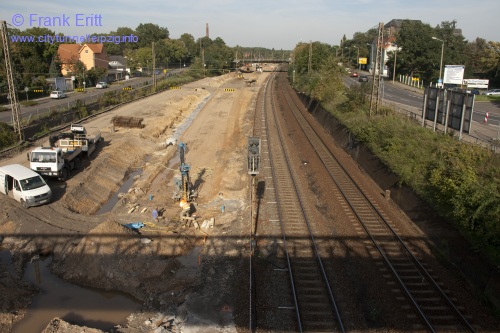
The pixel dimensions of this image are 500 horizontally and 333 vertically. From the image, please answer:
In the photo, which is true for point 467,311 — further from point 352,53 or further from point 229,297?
point 352,53

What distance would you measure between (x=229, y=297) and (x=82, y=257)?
6.02 m

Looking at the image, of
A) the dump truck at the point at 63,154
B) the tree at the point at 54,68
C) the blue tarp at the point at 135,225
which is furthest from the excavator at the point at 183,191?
the tree at the point at 54,68

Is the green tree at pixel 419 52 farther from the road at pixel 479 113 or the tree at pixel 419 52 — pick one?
the road at pixel 479 113

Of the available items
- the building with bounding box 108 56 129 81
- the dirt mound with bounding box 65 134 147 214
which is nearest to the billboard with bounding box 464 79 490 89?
the dirt mound with bounding box 65 134 147 214

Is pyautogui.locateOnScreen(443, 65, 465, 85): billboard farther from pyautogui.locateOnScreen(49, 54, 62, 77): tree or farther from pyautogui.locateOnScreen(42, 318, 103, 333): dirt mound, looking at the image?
pyautogui.locateOnScreen(49, 54, 62, 77): tree

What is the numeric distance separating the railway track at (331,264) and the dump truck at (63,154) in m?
11.7

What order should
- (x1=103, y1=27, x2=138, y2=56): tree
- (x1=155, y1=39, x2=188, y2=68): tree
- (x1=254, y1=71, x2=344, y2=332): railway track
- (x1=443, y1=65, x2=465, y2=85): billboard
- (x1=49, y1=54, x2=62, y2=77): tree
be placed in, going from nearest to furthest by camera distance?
(x1=254, y1=71, x2=344, y2=332): railway track
(x1=443, y1=65, x2=465, y2=85): billboard
(x1=49, y1=54, x2=62, y2=77): tree
(x1=155, y1=39, x2=188, y2=68): tree
(x1=103, y1=27, x2=138, y2=56): tree

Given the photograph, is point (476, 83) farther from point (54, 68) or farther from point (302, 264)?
point (54, 68)

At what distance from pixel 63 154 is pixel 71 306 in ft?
45.4

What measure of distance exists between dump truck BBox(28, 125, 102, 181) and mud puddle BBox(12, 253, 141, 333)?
29.2 feet

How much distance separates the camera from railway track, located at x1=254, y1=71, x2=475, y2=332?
38.6 ft

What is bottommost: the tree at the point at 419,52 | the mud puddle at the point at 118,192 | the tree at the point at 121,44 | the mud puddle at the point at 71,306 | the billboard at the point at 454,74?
the mud puddle at the point at 71,306

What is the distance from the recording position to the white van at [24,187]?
1962 centimetres

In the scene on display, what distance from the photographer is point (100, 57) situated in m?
103
